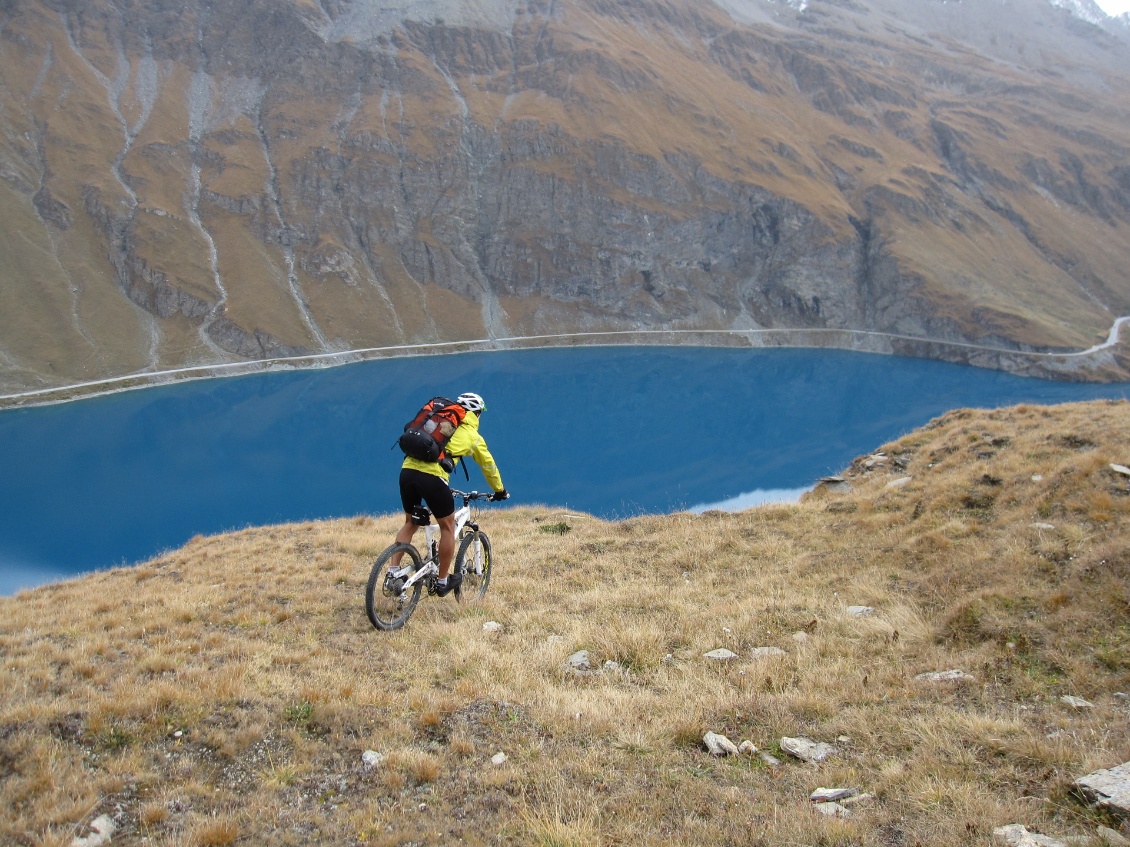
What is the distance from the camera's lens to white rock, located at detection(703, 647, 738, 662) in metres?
→ 7.75

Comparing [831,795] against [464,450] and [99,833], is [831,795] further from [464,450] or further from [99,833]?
[464,450]

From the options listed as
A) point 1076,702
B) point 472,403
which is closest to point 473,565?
point 472,403

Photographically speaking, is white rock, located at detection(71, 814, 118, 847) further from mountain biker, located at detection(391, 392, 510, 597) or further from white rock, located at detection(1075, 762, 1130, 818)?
white rock, located at detection(1075, 762, 1130, 818)

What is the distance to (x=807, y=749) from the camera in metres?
5.44

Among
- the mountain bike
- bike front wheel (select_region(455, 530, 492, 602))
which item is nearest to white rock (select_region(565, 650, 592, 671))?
the mountain bike

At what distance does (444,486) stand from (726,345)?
113m

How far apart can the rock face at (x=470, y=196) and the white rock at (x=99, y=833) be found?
312 feet

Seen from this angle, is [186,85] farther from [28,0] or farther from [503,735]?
[503,735]

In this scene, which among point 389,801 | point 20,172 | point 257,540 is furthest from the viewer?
point 20,172

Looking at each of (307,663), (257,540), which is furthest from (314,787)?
(257,540)

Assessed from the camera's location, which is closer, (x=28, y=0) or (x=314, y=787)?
(x=314, y=787)

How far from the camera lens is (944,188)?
479 ft

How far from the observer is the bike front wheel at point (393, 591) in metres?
8.34

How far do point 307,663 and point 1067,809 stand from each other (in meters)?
6.59
